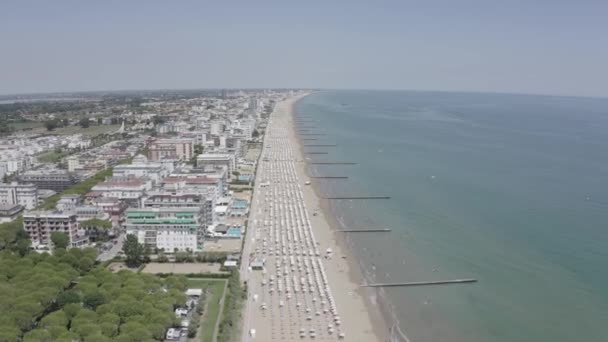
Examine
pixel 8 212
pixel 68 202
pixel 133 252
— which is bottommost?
pixel 8 212

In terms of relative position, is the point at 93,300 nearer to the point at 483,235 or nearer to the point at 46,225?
the point at 46,225

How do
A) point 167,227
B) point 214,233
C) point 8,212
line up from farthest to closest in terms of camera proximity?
point 8,212, point 214,233, point 167,227

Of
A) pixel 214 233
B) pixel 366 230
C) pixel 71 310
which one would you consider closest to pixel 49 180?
pixel 214 233

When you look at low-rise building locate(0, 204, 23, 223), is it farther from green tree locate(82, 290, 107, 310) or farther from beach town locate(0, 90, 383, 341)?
green tree locate(82, 290, 107, 310)

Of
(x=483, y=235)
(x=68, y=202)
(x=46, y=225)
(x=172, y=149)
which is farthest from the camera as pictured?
(x=172, y=149)

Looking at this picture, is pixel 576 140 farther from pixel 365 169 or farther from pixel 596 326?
pixel 596 326

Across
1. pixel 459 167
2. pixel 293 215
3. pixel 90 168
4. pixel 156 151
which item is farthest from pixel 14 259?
pixel 459 167
